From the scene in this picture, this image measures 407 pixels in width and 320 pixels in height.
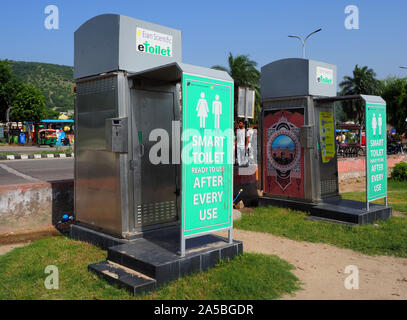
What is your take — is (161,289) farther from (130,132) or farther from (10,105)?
(10,105)

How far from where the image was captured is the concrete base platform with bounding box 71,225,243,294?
4.16m

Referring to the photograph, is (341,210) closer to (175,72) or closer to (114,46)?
(175,72)

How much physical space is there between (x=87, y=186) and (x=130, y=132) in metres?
1.29

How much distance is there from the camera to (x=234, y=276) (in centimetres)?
436

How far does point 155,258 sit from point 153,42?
10.2 ft

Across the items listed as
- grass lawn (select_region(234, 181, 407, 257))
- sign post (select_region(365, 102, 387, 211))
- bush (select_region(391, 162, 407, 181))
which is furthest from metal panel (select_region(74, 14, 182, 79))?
bush (select_region(391, 162, 407, 181))

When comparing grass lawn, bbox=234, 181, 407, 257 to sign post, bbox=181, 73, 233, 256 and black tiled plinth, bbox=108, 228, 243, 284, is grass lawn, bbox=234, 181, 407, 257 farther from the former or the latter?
sign post, bbox=181, 73, 233, 256

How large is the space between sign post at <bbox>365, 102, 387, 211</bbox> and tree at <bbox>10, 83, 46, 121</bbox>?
3215 cm

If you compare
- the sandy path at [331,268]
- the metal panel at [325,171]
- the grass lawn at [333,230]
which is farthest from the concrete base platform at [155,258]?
the metal panel at [325,171]

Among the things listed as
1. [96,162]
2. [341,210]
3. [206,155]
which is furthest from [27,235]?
[341,210]

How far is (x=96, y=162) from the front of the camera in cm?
574

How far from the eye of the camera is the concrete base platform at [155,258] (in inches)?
164

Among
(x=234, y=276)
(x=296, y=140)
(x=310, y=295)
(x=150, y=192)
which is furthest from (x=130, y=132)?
(x=296, y=140)

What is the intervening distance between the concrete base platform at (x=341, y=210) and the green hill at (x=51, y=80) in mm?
79545
